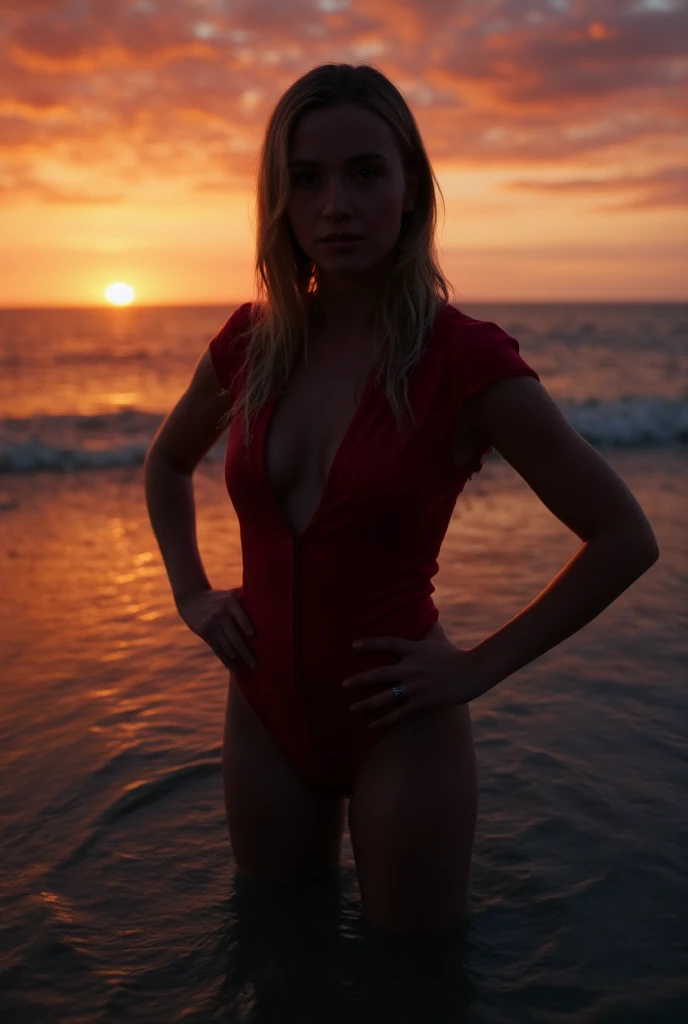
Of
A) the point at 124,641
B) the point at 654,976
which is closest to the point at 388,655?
the point at 654,976

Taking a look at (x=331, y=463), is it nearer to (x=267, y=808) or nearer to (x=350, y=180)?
(x=350, y=180)

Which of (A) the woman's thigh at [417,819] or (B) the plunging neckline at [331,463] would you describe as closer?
(B) the plunging neckline at [331,463]

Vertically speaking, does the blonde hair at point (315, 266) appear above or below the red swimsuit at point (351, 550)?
above

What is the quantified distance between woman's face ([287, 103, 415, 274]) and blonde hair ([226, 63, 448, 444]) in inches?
1.3

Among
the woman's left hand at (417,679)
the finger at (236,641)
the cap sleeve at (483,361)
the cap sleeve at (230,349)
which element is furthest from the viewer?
the cap sleeve at (230,349)

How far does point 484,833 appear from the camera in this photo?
343 centimetres

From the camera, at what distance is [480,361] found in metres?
1.98

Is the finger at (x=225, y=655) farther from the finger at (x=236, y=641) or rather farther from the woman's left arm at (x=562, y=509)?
the woman's left arm at (x=562, y=509)

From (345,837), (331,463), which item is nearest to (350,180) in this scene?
(331,463)

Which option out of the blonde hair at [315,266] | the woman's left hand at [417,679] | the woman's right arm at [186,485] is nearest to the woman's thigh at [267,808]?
the woman's right arm at [186,485]

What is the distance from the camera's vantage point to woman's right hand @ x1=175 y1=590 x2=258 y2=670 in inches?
92.0

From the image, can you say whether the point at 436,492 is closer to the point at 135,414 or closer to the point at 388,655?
the point at 388,655

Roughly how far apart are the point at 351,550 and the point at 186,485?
0.95 m

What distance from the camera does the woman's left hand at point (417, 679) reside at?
2111 mm
